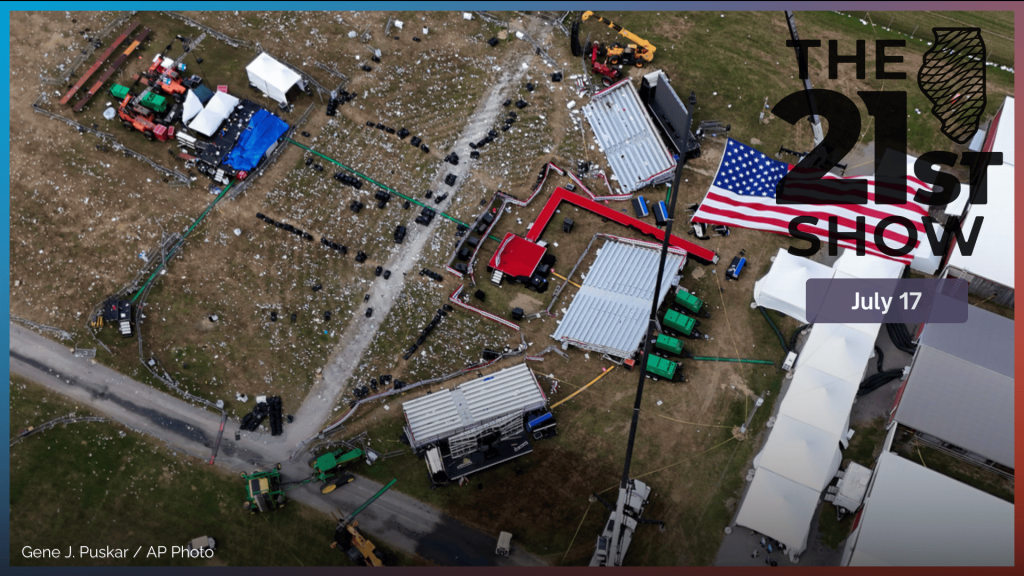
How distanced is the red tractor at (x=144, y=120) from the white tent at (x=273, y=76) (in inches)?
238

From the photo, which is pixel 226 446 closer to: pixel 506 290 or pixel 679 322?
pixel 506 290

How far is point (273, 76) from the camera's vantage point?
51438mm

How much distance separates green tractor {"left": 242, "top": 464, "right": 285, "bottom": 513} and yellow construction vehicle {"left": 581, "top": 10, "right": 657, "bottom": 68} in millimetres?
36064

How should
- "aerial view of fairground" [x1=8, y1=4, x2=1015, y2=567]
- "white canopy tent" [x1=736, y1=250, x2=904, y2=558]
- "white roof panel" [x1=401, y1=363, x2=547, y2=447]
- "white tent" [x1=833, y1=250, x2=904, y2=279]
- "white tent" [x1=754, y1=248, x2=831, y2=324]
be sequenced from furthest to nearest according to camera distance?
1. "white tent" [x1=754, y1=248, x2=831, y2=324]
2. "white tent" [x1=833, y1=250, x2=904, y2=279]
3. "white roof panel" [x1=401, y1=363, x2=547, y2=447]
4. "aerial view of fairground" [x1=8, y1=4, x2=1015, y2=567]
5. "white canopy tent" [x1=736, y1=250, x2=904, y2=558]

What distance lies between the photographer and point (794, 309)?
4688 cm

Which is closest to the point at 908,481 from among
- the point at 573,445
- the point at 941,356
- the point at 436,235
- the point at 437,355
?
the point at 941,356

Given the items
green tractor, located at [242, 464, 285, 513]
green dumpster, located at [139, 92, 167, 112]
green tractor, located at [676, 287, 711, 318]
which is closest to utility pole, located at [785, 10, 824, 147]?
green tractor, located at [676, 287, 711, 318]

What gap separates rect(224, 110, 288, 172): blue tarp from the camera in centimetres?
5031

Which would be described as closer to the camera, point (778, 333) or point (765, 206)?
point (765, 206)

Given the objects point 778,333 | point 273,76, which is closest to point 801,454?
point 778,333

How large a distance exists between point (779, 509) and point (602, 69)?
31.4 meters

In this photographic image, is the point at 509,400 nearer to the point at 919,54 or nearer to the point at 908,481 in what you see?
the point at 908,481

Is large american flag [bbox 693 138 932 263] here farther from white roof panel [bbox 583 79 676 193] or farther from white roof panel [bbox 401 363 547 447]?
white roof panel [bbox 401 363 547 447]

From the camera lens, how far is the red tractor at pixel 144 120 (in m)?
50.7
